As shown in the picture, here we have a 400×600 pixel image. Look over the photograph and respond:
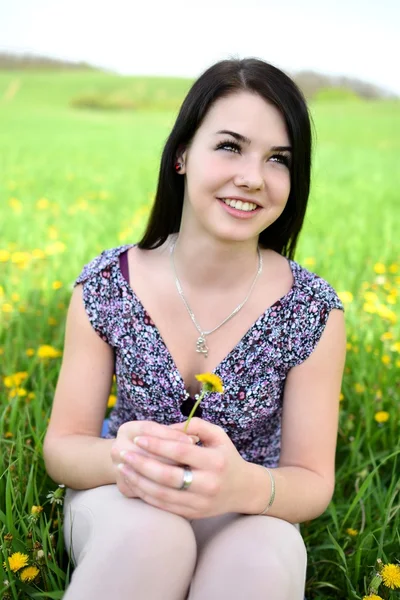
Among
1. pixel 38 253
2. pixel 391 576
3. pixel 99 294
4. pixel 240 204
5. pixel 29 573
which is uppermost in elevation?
pixel 240 204

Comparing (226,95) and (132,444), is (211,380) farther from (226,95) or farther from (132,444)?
(226,95)

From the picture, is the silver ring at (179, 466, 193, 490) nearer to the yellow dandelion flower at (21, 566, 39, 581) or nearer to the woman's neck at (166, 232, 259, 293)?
the yellow dandelion flower at (21, 566, 39, 581)

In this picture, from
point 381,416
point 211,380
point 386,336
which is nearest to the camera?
point 211,380

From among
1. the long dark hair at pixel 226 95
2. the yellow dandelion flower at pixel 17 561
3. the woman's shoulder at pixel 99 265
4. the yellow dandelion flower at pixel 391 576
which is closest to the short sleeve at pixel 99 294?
the woman's shoulder at pixel 99 265

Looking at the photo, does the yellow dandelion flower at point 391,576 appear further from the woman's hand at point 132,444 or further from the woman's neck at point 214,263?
the woman's neck at point 214,263

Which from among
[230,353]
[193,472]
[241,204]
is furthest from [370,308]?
[193,472]

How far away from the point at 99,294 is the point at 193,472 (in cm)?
58

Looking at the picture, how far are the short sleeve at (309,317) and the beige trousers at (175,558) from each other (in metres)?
0.41

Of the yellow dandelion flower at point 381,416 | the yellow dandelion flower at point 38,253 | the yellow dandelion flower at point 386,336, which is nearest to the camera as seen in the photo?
the yellow dandelion flower at point 381,416

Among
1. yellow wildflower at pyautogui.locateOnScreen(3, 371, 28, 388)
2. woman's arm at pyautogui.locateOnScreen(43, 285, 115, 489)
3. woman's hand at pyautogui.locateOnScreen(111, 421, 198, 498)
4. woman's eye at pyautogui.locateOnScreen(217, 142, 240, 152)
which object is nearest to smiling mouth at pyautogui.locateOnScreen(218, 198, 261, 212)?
woman's eye at pyautogui.locateOnScreen(217, 142, 240, 152)

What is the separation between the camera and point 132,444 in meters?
1.25

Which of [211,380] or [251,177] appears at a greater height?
[251,177]

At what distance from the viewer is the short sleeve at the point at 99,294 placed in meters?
1.61

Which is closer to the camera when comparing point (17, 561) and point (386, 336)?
point (17, 561)
